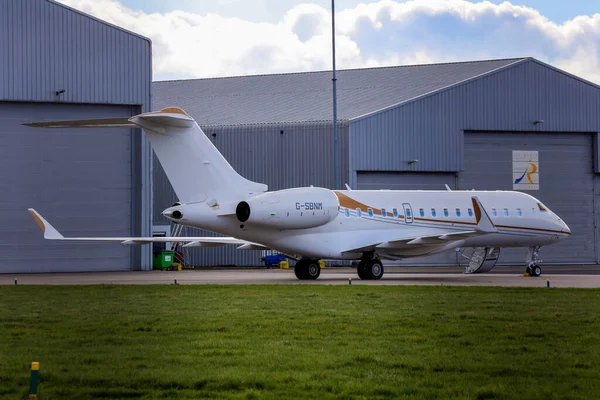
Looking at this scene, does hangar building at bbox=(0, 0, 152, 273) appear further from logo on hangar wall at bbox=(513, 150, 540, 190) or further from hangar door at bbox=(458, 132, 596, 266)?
logo on hangar wall at bbox=(513, 150, 540, 190)

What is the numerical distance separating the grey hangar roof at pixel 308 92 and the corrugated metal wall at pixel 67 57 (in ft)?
32.5

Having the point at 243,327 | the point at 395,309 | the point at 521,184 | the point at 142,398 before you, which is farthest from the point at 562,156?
the point at 142,398

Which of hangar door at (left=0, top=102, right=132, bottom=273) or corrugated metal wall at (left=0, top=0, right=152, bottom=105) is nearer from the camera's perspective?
corrugated metal wall at (left=0, top=0, right=152, bottom=105)

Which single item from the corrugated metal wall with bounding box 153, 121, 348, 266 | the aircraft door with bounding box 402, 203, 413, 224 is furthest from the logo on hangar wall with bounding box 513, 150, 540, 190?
the aircraft door with bounding box 402, 203, 413, 224

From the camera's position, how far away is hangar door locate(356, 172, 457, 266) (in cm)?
4978

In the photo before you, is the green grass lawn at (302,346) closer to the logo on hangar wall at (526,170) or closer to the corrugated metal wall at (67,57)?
the corrugated metal wall at (67,57)

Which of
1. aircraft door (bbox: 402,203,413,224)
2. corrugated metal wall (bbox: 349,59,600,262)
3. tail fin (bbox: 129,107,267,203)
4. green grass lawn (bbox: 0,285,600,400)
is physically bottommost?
green grass lawn (bbox: 0,285,600,400)

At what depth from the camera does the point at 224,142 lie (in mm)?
53375

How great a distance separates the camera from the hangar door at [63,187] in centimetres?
4350

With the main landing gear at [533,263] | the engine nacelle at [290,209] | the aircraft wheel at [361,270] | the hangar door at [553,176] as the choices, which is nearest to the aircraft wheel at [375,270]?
the aircraft wheel at [361,270]

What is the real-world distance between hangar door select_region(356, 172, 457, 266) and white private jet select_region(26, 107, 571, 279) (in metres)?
10.1

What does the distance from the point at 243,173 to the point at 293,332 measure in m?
36.8

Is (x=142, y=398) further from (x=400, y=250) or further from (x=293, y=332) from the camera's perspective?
(x=400, y=250)

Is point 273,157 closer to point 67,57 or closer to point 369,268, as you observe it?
point 67,57
